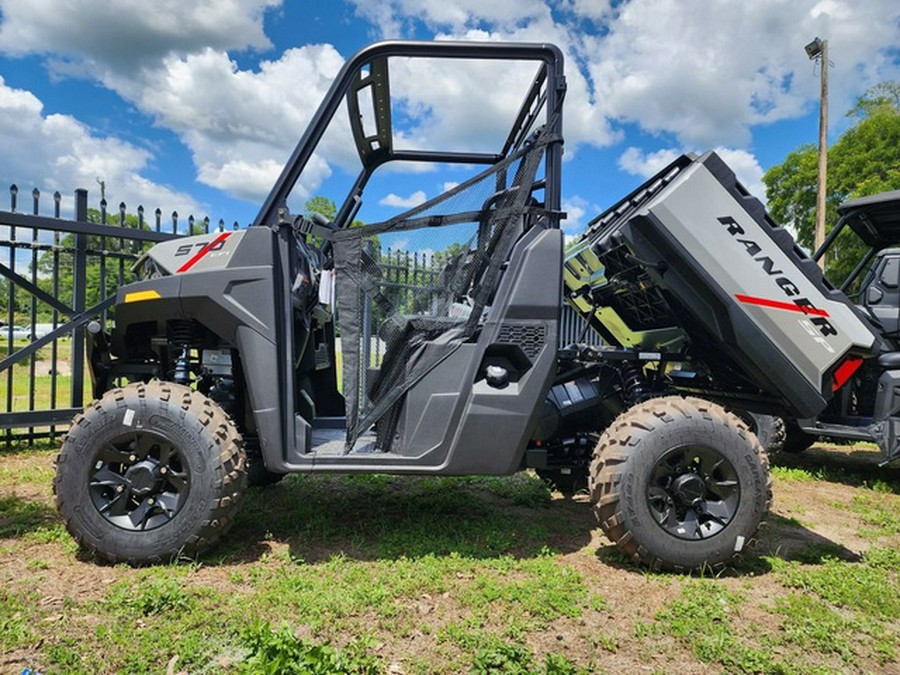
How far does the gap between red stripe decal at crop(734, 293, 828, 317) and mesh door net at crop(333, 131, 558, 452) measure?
126 cm

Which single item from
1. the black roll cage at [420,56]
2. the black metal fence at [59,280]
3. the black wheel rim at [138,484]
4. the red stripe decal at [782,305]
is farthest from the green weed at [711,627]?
the black metal fence at [59,280]

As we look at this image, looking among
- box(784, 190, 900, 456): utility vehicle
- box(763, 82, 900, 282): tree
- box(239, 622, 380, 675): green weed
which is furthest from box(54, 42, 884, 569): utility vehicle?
box(763, 82, 900, 282): tree

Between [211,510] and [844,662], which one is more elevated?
[211,510]

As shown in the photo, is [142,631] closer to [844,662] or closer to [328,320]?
[328,320]

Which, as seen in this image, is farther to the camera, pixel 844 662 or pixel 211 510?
pixel 211 510

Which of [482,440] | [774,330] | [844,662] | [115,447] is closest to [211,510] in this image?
[115,447]

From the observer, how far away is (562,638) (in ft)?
8.65

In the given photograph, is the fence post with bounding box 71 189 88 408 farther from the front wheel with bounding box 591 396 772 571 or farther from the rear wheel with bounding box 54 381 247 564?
the front wheel with bounding box 591 396 772 571

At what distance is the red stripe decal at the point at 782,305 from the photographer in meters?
3.43

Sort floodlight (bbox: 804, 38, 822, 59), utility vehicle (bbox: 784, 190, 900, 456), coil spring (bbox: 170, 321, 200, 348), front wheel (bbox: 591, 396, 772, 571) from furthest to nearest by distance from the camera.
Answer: floodlight (bbox: 804, 38, 822, 59)
utility vehicle (bbox: 784, 190, 900, 456)
coil spring (bbox: 170, 321, 200, 348)
front wheel (bbox: 591, 396, 772, 571)

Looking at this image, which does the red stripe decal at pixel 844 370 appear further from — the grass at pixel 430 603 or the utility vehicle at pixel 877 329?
the utility vehicle at pixel 877 329

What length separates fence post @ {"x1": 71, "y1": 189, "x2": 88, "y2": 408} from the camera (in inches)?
262

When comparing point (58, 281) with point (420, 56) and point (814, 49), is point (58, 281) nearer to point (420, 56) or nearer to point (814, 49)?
point (420, 56)

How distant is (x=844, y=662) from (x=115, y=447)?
3733mm
